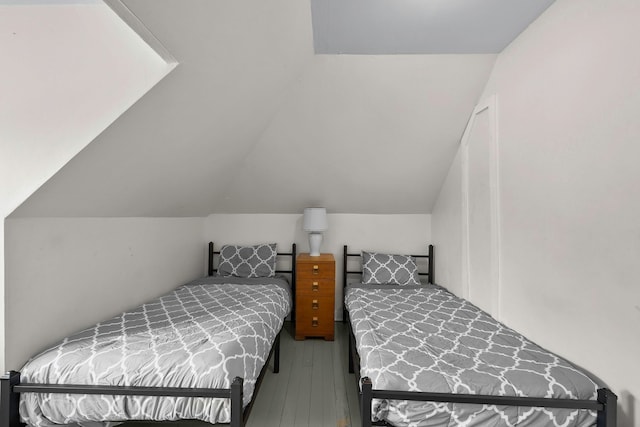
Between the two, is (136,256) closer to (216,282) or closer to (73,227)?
(73,227)

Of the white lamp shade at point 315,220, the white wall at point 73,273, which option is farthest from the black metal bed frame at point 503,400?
the white lamp shade at point 315,220

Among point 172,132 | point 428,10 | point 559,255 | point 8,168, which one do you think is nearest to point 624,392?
point 559,255

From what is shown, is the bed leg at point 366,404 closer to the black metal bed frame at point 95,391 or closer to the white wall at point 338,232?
the black metal bed frame at point 95,391

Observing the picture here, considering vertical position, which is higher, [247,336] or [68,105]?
[68,105]

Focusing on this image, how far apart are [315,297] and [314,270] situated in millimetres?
266

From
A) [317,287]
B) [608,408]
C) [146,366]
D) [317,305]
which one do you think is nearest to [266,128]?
[317,287]

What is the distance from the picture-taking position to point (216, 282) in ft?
10.4

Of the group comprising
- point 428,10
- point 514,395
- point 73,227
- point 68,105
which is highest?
point 428,10

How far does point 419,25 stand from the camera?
203 centimetres

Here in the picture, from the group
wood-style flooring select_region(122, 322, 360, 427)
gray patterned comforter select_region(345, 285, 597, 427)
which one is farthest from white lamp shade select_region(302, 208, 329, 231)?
gray patterned comforter select_region(345, 285, 597, 427)

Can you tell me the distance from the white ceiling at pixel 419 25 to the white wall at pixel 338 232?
1.88 meters

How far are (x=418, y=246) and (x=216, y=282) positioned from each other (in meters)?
2.24

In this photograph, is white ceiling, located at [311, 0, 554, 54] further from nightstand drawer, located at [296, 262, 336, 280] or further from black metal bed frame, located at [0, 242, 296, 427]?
black metal bed frame, located at [0, 242, 296, 427]

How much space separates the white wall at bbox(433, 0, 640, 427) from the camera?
130 centimetres
